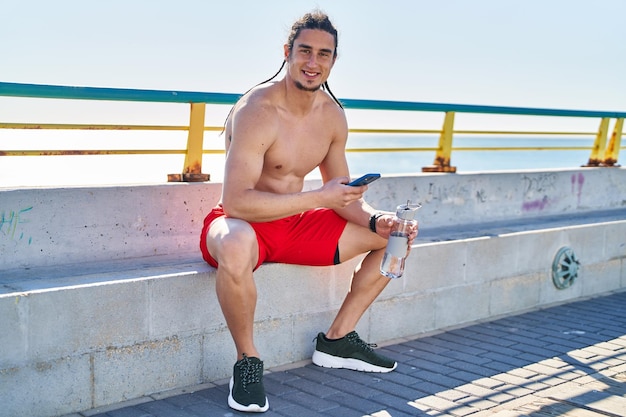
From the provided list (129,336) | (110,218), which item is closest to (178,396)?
(129,336)

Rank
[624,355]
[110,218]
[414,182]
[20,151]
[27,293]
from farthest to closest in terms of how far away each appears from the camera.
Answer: [414,182]
[624,355]
[110,218]
[20,151]
[27,293]

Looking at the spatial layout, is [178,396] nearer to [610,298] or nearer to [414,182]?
[414,182]

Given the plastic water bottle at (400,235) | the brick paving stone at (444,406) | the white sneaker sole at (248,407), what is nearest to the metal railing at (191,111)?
the plastic water bottle at (400,235)

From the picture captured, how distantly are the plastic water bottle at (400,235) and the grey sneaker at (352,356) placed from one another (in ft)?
1.80

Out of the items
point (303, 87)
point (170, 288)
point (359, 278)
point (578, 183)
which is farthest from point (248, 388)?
point (578, 183)

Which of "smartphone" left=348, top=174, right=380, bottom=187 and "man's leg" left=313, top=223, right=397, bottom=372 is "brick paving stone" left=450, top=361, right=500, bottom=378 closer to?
"man's leg" left=313, top=223, right=397, bottom=372

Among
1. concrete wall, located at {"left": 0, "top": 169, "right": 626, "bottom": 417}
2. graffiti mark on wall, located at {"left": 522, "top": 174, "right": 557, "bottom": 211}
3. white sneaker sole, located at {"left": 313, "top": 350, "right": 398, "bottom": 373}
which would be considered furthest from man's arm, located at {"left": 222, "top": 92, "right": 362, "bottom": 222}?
graffiti mark on wall, located at {"left": 522, "top": 174, "right": 557, "bottom": 211}

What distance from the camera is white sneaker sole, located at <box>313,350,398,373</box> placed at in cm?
486

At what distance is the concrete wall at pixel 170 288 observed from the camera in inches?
156

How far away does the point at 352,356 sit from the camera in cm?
489

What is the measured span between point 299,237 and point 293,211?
0.39 metres

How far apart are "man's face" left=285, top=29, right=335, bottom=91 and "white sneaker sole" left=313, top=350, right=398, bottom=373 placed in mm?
1573

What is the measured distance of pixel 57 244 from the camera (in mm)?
4801

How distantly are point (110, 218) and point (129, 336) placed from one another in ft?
3.44
